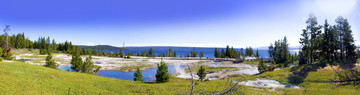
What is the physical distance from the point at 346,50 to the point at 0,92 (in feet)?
193

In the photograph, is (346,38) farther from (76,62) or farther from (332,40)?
(76,62)

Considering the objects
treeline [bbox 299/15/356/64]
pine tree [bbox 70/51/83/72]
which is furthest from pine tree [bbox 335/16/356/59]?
pine tree [bbox 70/51/83/72]

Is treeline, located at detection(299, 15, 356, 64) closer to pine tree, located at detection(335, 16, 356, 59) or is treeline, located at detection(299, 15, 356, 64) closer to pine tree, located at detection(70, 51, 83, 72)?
pine tree, located at detection(335, 16, 356, 59)

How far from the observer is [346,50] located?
36.7 metres

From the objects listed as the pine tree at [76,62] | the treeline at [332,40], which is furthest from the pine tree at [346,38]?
the pine tree at [76,62]

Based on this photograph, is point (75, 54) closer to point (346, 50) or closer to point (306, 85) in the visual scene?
point (306, 85)

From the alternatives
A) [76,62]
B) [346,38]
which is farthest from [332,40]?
[76,62]

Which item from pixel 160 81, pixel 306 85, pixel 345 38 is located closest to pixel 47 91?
pixel 160 81

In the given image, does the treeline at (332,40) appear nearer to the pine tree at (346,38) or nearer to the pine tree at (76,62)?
the pine tree at (346,38)

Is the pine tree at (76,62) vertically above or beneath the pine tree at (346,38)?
beneath

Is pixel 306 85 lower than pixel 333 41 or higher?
lower

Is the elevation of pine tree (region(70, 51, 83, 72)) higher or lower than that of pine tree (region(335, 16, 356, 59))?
lower

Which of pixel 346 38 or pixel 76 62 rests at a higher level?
pixel 346 38

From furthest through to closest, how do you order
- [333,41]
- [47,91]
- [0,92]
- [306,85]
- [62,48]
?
[62,48], [333,41], [306,85], [47,91], [0,92]
